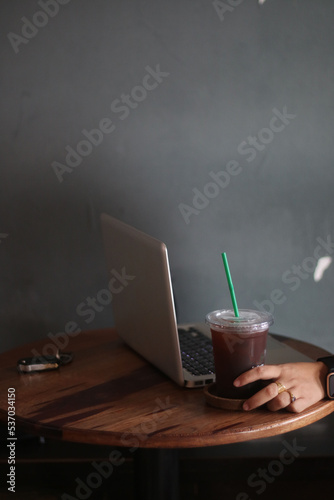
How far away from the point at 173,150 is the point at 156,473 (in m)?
1.07

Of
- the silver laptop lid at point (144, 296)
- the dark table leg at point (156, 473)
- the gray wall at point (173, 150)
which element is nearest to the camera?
the silver laptop lid at point (144, 296)

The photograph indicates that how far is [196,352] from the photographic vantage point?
64.4 inches

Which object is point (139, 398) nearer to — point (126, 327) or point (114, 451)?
point (126, 327)

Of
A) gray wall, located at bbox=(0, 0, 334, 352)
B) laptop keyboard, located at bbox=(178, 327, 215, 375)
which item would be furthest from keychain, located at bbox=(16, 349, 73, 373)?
gray wall, located at bbox=(0, 0, 334, 352)

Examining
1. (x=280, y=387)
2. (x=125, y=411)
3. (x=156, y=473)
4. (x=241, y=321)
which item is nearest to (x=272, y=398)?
(x=280, y=387)

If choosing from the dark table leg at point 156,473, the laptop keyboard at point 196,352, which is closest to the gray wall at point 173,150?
the laptop keyboard at point 196,352

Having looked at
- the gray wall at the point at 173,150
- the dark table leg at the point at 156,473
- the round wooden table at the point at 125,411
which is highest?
the gray wall at the point at 173,150

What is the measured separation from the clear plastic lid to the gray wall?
33.5 inches

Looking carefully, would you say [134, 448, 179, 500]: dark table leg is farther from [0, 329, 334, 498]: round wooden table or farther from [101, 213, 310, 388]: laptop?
[101, 213, 310, 388]: laptop

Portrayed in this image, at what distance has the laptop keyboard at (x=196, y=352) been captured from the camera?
59.5 inches

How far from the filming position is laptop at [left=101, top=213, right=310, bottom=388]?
53.6 inches

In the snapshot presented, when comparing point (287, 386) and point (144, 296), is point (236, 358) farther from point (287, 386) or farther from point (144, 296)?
point (144, 296)

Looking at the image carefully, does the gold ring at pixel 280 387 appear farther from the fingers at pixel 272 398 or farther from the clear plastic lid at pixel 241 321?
the clear plastic lid at pixel 241 321

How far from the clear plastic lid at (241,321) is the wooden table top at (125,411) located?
172 millimetres
